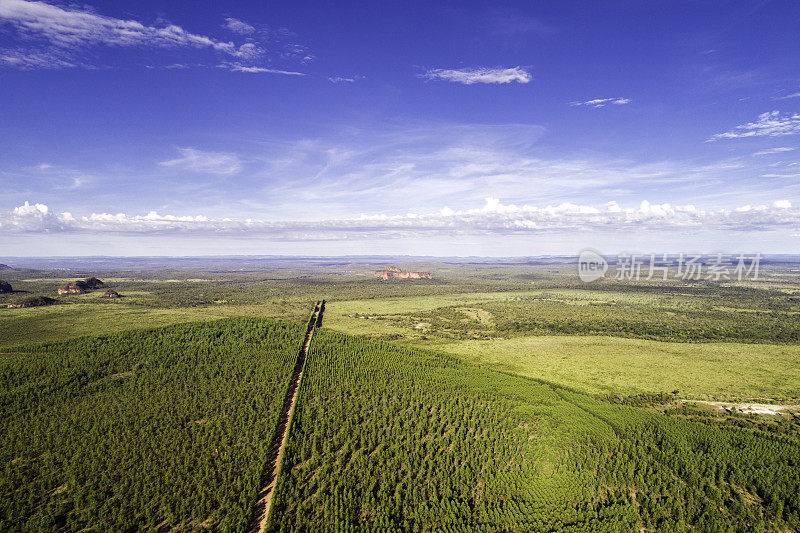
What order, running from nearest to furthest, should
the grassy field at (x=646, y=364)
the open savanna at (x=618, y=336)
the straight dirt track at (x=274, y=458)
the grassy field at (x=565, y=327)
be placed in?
the straight dirt track at (x=274, y=458) → the grassy field at (x=646, y=364) → the open savanna at (x=618, y=336) → the grassy field at (x=565, y=327)

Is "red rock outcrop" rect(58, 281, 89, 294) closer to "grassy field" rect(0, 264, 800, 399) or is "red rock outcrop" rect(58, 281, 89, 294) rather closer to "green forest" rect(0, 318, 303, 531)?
"grassy field" rect(0, 264, 800, 399)

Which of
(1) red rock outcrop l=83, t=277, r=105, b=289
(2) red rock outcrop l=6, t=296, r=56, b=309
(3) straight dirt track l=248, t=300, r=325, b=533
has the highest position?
(1) red rock outcrop l=83, t=277, r=105, b=289

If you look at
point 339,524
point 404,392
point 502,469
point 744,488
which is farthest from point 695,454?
point 339,524


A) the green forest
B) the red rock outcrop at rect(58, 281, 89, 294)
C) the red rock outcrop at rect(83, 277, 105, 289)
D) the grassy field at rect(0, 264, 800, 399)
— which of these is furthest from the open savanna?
the red rock outcrop at rect(83, 277, 105, 289)

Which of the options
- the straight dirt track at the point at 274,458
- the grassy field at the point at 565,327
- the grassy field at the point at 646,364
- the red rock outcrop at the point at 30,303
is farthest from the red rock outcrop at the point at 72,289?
the grassy field at the point at 646,364

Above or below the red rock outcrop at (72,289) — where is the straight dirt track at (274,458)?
below

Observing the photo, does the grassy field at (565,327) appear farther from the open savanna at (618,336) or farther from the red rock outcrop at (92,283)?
the red rock outcrop at (92,283)

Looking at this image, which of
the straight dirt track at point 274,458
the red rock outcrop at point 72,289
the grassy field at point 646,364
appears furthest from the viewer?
the red rock outcrop at point 72,289

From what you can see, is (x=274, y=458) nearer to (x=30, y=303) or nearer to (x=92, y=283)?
(x=30, y=303)
